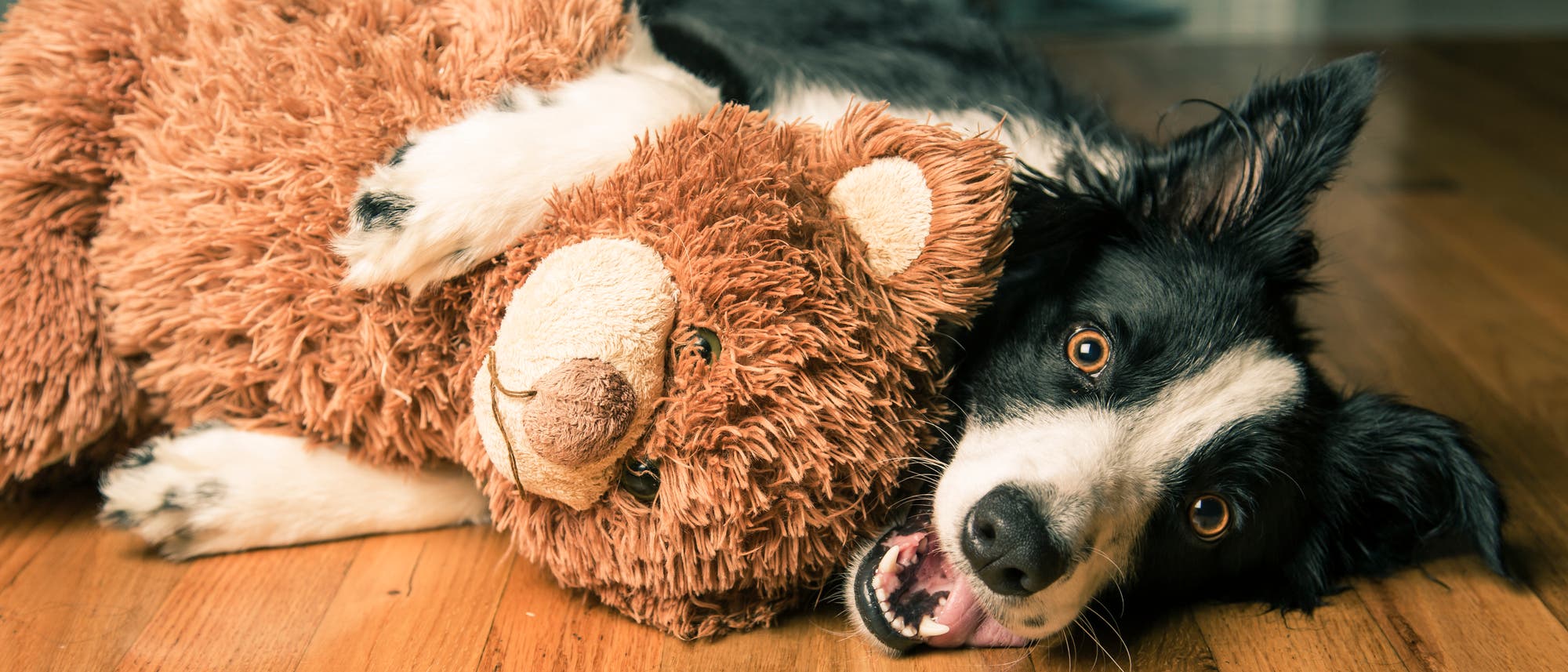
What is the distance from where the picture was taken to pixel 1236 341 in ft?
5.14

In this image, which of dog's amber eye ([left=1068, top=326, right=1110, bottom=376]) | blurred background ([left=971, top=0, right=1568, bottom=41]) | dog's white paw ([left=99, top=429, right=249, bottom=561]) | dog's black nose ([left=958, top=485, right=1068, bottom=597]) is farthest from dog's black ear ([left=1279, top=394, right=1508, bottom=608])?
blurred background ([left=971, top=0, right=1568, bottom=41])

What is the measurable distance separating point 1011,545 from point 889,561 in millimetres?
177

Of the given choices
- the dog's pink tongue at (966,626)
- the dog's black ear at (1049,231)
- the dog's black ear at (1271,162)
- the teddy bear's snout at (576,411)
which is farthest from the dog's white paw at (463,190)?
the dog's black ear at (1271,162)

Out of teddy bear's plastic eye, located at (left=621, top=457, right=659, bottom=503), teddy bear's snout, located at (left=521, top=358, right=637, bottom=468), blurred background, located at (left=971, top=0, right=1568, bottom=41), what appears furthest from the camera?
blurred background, located at (left=971, top=0, right=1568, bottom=41)

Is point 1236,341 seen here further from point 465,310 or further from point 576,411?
point 465,310

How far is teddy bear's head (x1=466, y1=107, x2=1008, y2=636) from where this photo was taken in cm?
125

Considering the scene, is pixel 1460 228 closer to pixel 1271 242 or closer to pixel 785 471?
pixel 1271 242

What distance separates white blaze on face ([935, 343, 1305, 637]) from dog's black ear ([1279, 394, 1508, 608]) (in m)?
0.17

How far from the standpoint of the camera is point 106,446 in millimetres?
1615

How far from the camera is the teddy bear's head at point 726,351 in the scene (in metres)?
1.25

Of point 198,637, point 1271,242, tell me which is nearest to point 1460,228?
point 1271,242

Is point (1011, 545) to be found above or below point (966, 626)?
above

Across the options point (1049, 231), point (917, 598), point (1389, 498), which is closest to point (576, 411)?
point (917, 598)

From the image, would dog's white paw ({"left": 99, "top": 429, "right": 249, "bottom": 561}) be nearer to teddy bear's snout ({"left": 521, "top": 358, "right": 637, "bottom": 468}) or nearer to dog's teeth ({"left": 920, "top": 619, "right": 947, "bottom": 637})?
teddy bear's snout ({"left": 521, "top": 358, "right": 637, "bottom": 468})
